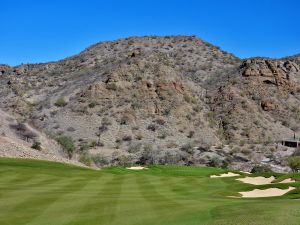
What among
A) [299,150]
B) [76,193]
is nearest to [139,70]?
[299,150]

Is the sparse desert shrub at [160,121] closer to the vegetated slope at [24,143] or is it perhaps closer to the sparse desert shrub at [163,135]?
the sparse desert shrub at [163,135]

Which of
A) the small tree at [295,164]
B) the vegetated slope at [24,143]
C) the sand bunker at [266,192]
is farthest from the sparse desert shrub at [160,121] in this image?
the sand bunker at [266,192]

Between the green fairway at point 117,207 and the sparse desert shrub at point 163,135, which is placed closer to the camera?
the green fairway at point 117,207

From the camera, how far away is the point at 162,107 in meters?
73.9

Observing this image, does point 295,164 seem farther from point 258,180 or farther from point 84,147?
point 84,147

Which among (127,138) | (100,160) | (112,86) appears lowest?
(100,160)

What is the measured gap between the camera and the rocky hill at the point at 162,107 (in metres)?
62.8

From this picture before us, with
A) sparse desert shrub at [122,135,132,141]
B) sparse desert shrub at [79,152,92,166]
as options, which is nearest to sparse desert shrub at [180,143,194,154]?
sparse desert shrub at [122,135,132,141]

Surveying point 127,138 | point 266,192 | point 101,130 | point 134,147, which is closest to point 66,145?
point 134,147

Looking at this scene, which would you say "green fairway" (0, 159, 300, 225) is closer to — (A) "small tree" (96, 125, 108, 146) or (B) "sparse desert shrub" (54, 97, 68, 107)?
(A) "small tree" (96, 125, 108, 146)

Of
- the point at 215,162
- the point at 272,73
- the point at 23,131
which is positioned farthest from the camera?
the point at 272,73

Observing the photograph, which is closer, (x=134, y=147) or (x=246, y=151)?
(x=134, y=147)

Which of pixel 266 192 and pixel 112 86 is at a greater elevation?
pixel 112 86

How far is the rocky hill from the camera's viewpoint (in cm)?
6281
